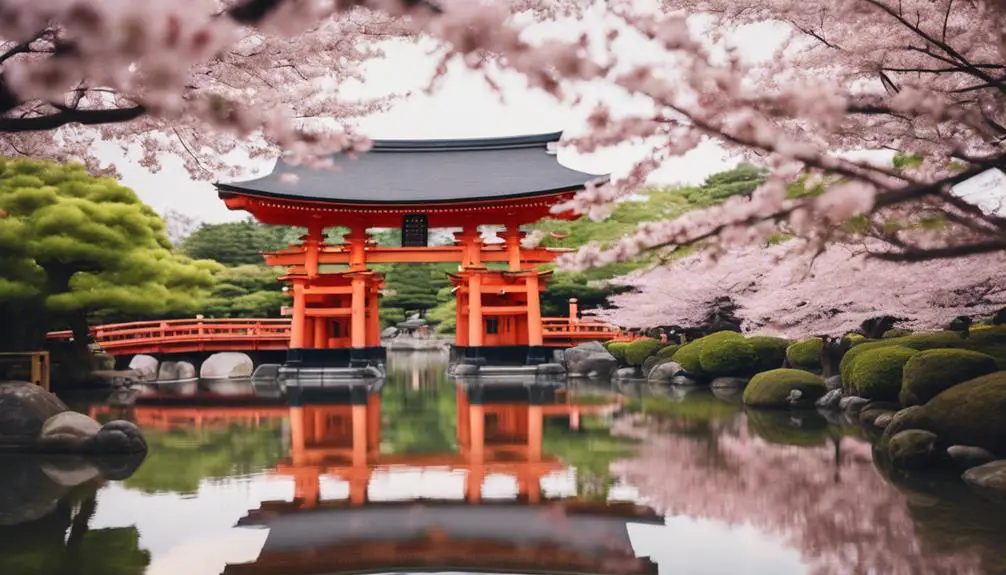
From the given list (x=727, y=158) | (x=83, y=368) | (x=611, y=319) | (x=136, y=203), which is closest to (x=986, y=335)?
(x=727, y=158)

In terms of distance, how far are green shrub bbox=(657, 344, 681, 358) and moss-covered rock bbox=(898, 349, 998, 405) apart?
11123 millimetres

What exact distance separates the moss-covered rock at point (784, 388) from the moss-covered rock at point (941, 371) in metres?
4.03

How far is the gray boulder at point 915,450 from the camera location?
6.71m

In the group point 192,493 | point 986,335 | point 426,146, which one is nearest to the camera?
point 192,493

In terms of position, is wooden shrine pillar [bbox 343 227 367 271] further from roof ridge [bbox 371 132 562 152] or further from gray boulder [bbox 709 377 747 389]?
gray boulder [bbox 709 377 747 389]

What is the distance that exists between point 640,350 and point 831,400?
8.75 m

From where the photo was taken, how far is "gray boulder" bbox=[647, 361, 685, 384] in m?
17.8

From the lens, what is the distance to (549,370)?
19656 millimetres

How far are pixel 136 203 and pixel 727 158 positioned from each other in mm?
13396

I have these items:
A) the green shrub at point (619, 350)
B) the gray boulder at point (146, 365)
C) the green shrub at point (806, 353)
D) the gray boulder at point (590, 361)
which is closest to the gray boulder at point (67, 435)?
the green shrub at point (806, 353)

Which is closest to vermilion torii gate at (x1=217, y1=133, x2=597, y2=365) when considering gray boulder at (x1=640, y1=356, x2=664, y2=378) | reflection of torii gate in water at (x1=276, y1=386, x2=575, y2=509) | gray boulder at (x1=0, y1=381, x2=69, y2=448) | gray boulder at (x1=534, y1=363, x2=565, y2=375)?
gray boulder at (x1=534, y1=363, x2=565, y2=375)

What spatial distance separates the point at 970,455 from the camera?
6520 millimetres

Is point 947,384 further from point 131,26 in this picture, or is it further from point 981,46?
point 131,26

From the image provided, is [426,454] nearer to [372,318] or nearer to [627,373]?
[627,373]
